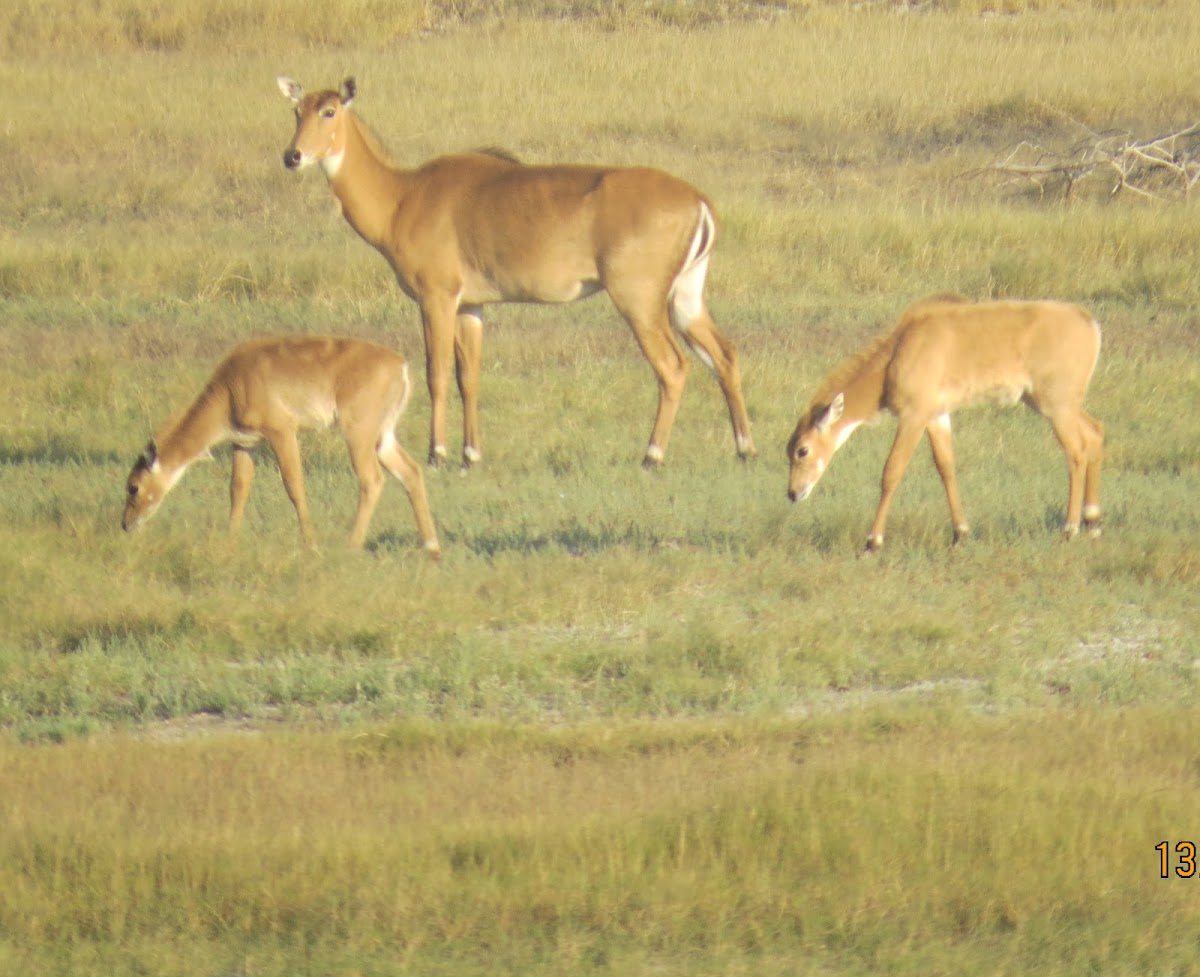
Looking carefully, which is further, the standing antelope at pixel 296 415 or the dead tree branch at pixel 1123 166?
the dead tree branch at pixel 1123 166

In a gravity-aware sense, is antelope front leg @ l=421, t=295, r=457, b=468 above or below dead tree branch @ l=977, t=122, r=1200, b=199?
below

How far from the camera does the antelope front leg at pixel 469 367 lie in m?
11.8

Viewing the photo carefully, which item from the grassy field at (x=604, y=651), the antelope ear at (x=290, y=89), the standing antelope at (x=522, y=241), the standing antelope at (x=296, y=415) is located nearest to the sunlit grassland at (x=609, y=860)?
the grassy field at (x=604, y=651)

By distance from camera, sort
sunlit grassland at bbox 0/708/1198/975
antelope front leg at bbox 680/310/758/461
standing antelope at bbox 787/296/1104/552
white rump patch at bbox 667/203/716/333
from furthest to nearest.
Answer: white rump patch at bbox 667/203/716/333 → antelope front leg at bbox 680/310/758/461 → standing antelope at bbox 787/296/1104/552 → sunlit grassland at bbox 0/708/1198/975

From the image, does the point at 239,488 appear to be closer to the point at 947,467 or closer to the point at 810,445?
the point at 810,445

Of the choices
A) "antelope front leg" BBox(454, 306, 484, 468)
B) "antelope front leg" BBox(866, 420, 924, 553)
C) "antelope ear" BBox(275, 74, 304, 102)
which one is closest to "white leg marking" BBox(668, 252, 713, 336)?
"antelope front leg" BBox(454, 306, 484, 468)

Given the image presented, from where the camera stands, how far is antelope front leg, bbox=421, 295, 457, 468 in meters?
11.8

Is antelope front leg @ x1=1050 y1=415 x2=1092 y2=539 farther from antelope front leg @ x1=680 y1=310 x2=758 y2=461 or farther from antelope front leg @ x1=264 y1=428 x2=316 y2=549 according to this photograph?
antelope front leg @ x1=264 y1=428 x2=316 y2=549

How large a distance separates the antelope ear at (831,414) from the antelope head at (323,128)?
13.0ft

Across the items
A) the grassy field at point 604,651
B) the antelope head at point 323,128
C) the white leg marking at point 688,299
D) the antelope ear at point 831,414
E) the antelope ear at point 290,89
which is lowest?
the grassy field at point 604,651

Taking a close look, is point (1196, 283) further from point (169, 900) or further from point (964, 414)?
point (169, 900)

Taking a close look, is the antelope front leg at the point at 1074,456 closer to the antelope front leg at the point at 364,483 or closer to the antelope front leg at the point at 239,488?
the antelope front leg at the point at 364,483

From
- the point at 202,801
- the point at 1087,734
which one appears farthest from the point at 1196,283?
the point at 202,801

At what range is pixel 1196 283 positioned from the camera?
15617mm
